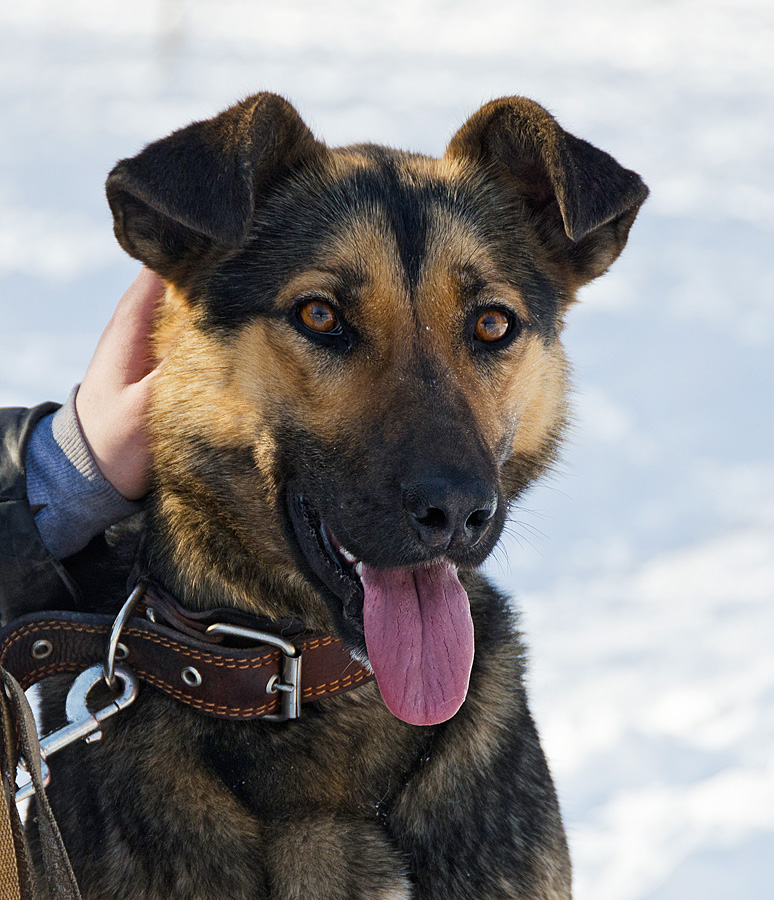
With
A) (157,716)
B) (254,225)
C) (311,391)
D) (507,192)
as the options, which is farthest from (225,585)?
(507,192)

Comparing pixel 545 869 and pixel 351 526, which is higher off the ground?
pixel 351 526

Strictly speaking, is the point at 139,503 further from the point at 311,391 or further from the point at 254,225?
the point at 254,225

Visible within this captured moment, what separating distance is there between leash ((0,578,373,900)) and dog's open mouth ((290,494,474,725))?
17 cm

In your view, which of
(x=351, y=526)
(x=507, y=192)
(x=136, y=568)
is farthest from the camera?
(x=507, y=192)

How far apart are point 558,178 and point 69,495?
5.16 ft

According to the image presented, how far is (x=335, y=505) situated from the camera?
2.29 metres

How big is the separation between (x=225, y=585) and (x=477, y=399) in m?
0.82

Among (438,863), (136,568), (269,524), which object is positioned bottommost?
(438,863)

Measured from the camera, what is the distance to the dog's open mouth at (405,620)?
2291mm

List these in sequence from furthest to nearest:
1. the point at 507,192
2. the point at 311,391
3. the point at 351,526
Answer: the point at 507,192 < the point at 311,391 < the point at 351,526

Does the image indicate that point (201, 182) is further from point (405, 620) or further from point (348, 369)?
point (405, 620)

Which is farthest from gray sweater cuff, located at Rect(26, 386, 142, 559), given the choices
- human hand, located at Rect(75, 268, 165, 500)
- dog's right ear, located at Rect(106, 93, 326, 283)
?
dog's right ear, located at Rect(106, 93, 326, 283)

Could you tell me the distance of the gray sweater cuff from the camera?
8.62ft

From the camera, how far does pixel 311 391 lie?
239 centimetres
